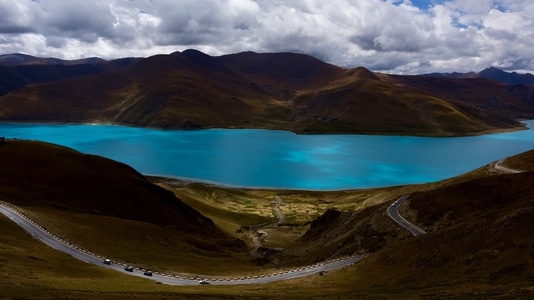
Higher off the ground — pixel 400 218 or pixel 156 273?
pixel 400 218

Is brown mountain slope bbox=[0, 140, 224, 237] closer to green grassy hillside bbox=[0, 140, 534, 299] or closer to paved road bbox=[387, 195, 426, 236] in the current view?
green grassy hillside bbox=[0, 140, 534, 299]

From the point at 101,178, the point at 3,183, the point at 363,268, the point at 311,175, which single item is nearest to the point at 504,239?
the point at 363,268

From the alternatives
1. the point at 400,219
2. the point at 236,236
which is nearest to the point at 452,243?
the point at 400,219

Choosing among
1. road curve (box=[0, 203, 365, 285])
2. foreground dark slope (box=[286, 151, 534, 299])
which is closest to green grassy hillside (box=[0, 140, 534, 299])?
foreground dark slope (box=[286, 151, 534, 299])

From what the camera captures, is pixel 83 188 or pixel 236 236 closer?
pixel 83 188

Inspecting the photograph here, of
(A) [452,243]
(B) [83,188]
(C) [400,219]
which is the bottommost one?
(A) [452,243]

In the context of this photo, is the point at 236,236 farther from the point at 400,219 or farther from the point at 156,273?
the point at 156,273

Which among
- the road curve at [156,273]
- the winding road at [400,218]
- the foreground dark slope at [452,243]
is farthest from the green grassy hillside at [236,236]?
the road curve at [156,273]
